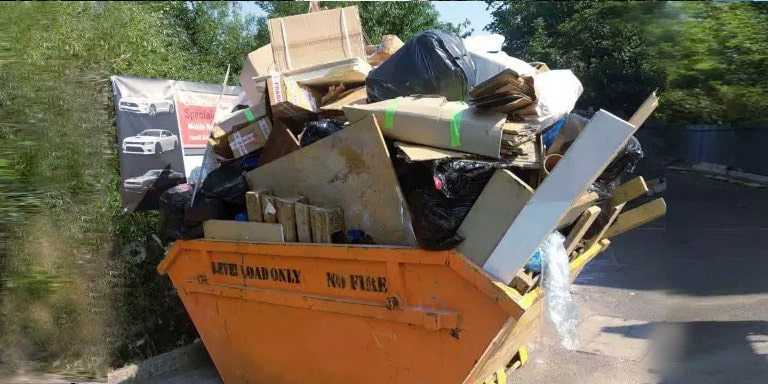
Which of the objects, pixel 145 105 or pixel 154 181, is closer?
pixel 154 181

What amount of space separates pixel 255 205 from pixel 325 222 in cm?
52

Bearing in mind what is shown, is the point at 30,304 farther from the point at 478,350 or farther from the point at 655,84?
the point at 655,84

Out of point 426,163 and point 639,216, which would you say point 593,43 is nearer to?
point 639,216

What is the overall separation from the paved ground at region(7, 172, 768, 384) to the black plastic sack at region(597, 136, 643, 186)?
3.49 feet

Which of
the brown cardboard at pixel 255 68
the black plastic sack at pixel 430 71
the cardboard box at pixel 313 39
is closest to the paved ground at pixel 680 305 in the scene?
the black plastic sack at pixel 430 71

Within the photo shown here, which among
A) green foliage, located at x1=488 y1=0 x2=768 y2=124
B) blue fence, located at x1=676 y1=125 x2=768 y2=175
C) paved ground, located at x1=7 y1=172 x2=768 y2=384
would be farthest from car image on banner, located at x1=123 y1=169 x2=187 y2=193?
blue fence, located at x1=676 y1=125 x2=768 y2=175

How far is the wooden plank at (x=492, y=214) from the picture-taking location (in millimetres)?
3074

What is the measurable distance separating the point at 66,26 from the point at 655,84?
411cm

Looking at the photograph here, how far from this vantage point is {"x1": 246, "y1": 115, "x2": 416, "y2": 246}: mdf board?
3340 millimetres

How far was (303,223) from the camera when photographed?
361 cm

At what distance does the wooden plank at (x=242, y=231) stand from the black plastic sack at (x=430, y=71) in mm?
1026

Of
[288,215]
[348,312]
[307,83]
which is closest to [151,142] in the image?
[307,83]

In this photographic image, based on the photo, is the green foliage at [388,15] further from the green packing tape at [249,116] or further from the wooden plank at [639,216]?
the wooden plank at [639,216]

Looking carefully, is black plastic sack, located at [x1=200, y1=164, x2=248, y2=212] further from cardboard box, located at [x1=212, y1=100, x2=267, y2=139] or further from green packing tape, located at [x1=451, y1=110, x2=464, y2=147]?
green packing tape, located at [x1=451, y1=110, x2=464, y2=147]
